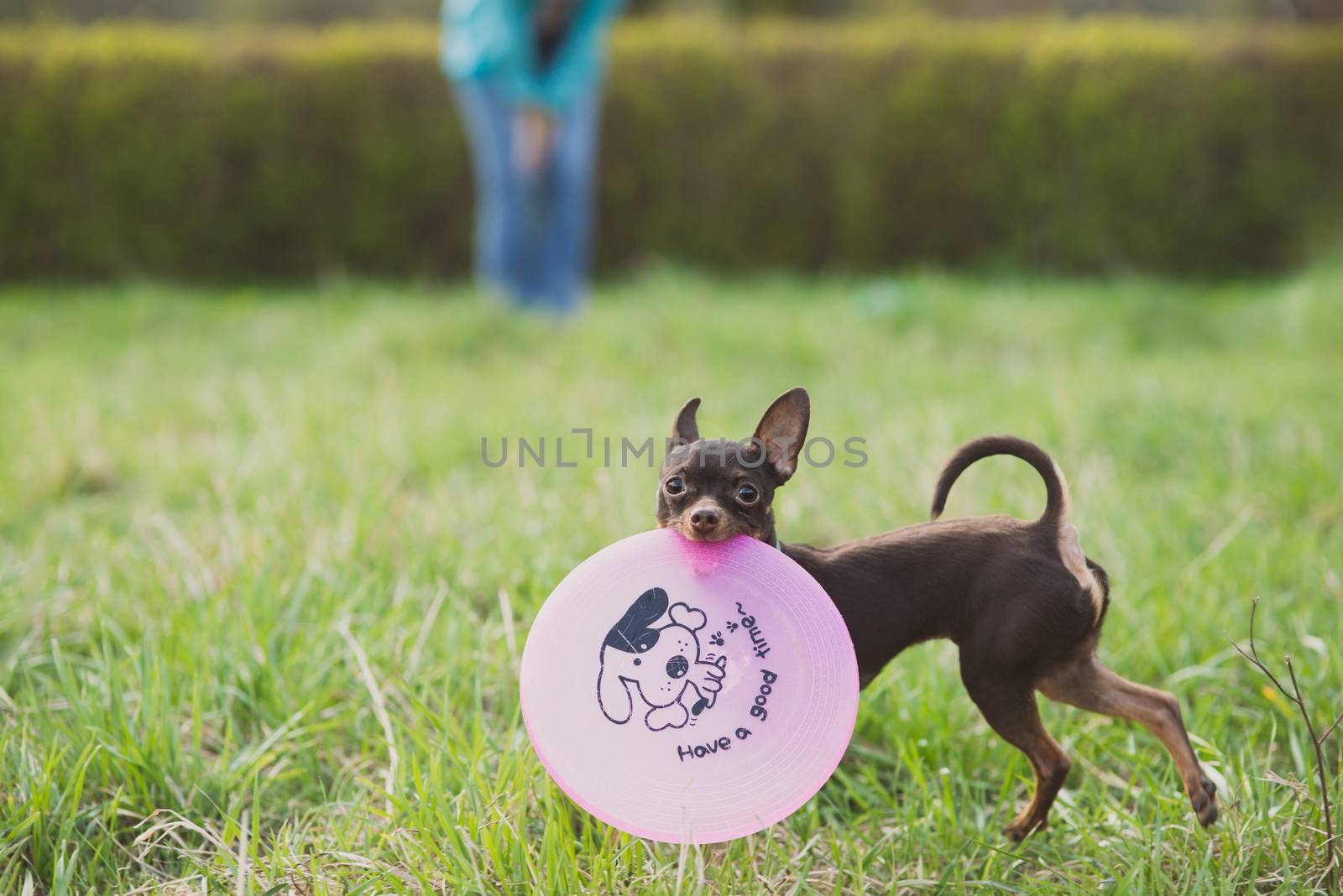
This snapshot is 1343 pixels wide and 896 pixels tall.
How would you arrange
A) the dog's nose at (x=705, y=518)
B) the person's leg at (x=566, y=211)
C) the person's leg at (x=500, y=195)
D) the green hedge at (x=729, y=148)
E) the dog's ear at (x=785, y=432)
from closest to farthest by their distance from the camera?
the dog's nose at (x=705, y=518)
the dog's ear at (x=785, y=432)
the person's leg at (x=500, y=195)
the person's leg at (x=566, y=211)
the green hedge at (x=729, y=148)

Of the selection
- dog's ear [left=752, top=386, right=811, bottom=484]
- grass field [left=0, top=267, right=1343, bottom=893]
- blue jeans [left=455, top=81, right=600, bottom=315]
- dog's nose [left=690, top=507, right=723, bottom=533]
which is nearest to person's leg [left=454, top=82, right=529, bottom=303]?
blue jeans [left=455, top=81, right=600, bottom=315]

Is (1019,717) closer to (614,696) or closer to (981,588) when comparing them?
(981,588)

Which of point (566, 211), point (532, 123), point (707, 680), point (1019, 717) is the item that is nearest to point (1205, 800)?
point (1019, 717)

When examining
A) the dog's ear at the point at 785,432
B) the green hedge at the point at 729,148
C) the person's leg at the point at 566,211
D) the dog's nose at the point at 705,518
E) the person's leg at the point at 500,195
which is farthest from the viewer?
the green hedge at the point at 729,148

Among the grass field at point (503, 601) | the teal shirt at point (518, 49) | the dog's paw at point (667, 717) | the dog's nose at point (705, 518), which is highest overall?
the teal shirt at point (518, 49)

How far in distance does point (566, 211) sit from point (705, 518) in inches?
196

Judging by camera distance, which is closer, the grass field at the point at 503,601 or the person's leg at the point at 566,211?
the grass field at the point at 503,601

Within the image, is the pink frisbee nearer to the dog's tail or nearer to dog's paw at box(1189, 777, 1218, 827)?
the dog's tail

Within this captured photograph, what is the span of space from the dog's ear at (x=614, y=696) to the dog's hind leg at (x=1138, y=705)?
0.62 meters

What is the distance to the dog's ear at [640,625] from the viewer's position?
1.74m

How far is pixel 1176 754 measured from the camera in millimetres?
1716

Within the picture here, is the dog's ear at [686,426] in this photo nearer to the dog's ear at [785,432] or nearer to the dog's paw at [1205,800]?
the dog's ear at [785,432]

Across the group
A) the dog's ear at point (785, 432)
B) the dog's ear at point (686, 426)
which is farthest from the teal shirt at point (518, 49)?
the dog's ear at point (785, 432)

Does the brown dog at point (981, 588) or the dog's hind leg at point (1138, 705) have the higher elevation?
the brown dog at point (981, 588)
